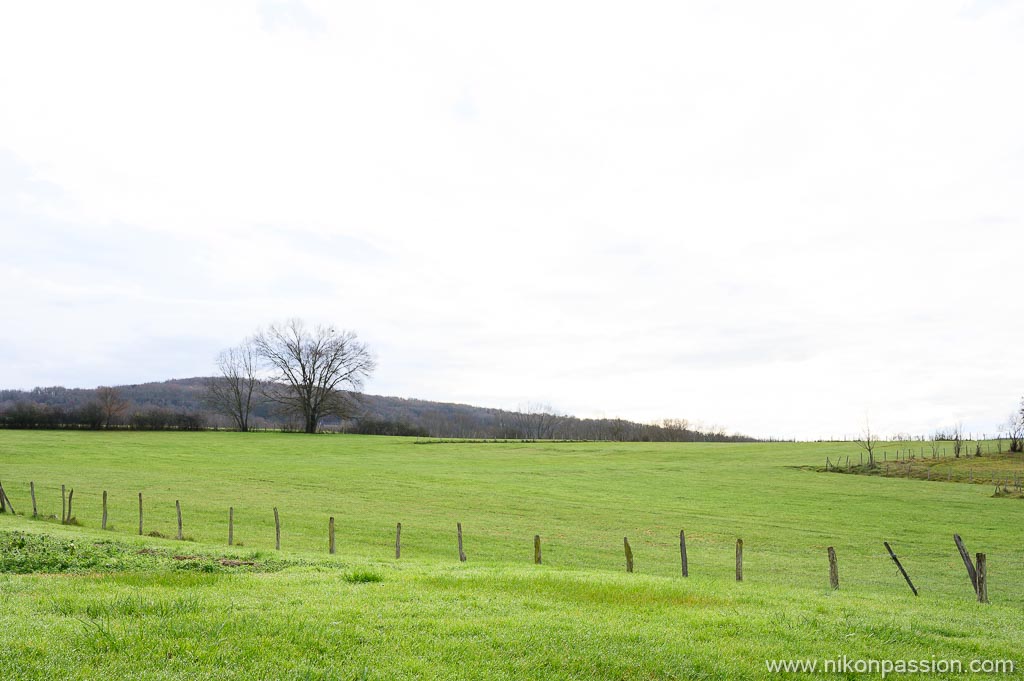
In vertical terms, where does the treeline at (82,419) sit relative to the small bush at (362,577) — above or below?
below

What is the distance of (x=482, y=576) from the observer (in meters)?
15.5

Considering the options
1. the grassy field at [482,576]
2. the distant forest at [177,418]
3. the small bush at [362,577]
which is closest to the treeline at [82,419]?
the distant forest at [177,418]

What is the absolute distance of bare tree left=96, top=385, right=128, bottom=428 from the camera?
110125 millimetres

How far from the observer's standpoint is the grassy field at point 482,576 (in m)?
9.37

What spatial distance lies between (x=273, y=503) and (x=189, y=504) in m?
4.62

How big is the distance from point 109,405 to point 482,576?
395 ft

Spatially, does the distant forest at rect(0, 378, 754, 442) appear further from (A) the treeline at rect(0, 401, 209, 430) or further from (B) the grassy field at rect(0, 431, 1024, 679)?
(B) the grassy field at rect(0, 431, 1024, 679)

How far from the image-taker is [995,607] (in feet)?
55.1

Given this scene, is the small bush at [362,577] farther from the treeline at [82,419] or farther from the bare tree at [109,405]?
the bare tree at [109,405]

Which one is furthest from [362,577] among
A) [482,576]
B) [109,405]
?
[109,405]

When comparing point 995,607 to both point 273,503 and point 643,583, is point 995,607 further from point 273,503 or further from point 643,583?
point 273,503

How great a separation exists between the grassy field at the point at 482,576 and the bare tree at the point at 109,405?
183 ft

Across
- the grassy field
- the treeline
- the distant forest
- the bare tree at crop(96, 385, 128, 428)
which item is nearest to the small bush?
the grassy field

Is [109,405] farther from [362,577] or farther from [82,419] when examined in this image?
[362,577]
